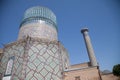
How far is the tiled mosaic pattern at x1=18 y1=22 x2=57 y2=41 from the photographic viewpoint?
1296 centimetres

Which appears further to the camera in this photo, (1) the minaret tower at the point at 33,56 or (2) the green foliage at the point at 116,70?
(2) the green foliage at the point at 116,70

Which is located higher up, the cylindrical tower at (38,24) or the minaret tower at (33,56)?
the cylindrical tower at (38,24)

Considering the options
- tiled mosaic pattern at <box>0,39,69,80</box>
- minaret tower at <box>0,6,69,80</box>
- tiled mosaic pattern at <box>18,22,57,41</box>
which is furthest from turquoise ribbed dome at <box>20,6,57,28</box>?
tiled mosaic pattern at <box>0,39,69,80</box>

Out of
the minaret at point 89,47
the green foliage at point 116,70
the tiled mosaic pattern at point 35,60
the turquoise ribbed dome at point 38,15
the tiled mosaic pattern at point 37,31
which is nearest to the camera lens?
the tiled mosaic pattern at point 35,60

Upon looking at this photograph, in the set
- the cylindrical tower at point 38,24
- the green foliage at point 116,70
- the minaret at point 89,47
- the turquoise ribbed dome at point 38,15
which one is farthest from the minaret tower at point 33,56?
the green foliage at point 116,70

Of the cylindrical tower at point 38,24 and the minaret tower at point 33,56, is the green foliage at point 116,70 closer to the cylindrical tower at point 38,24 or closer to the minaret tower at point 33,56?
the minaret tower at point 33,56

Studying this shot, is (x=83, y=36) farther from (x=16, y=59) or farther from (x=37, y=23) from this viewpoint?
(x=16, y=59)

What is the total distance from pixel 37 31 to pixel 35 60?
3961 mm

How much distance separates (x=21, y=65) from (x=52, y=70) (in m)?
2.84

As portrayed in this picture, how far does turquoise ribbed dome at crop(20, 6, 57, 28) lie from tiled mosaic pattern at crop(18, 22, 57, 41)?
724 mm

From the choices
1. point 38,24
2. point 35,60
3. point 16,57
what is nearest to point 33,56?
point 35,60

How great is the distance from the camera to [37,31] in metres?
13.2

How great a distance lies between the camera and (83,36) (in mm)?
16047

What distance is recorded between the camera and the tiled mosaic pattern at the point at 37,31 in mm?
12961
